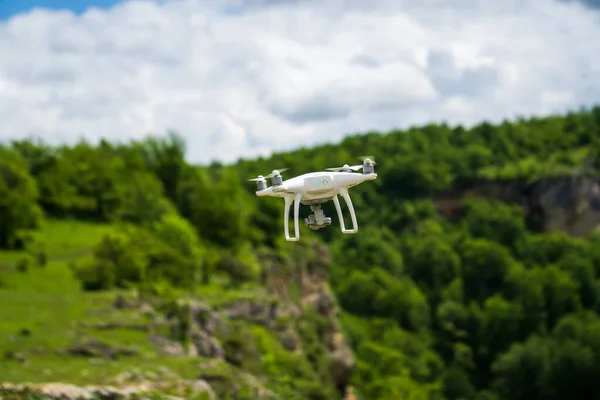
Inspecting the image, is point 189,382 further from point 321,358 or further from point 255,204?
point 255,204

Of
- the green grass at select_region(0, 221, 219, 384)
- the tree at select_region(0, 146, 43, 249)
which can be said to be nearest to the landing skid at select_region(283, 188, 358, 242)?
the green grass at select_region(0, 221, 219, 384)

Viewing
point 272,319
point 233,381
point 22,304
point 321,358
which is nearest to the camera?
point 233,381

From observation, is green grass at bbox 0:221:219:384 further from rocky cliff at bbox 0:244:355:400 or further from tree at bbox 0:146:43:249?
tree at bbox 0:146:43:249

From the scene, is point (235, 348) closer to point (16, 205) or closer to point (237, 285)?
point (237, 285)

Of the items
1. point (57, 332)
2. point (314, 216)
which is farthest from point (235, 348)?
point (314, 216)

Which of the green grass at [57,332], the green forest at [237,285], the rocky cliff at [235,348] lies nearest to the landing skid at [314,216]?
the green forest at [237,285]

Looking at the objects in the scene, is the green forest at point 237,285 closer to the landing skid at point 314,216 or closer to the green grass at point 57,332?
the green grass at point 57,332

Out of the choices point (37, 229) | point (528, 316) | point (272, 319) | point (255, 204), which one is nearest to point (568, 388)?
point (528, 316)

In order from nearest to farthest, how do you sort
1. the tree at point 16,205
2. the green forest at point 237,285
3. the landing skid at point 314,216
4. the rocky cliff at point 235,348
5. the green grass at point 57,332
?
the landing skid at point 314,216 < the rocky cliff at point 235,348 < the green grass at point 57,332 < the green forest at point 237,285 < the tree at point 16,205
